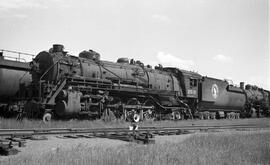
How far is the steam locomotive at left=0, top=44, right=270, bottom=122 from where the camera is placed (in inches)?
627

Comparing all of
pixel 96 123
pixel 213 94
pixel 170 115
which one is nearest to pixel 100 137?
pixel 96 123

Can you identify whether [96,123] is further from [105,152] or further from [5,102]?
[105,152]

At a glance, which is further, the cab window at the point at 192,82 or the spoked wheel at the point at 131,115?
the cab window at the point at 192,82

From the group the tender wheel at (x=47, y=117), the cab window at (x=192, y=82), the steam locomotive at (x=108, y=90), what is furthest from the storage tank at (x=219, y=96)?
the tender wheel at (x=47, y=117)

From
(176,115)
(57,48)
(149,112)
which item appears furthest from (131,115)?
(57,48)

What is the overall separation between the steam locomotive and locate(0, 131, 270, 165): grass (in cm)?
787

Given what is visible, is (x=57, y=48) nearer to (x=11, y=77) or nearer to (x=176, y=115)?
(x=11, y=77)

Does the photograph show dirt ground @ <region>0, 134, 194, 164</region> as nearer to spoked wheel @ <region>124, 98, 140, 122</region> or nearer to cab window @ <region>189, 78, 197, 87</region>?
spoked wheel @ <region>124, 98, 140, 122</region>

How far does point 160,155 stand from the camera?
24.8 ft

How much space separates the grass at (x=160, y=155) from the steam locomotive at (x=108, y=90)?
7872mm

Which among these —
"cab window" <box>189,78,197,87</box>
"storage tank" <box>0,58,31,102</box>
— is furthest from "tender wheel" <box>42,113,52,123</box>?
"cab window" <box>189,78,197,87</box>

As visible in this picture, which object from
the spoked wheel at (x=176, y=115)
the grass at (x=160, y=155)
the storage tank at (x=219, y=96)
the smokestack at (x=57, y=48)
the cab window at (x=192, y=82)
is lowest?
the grass at (x=160, y=155)

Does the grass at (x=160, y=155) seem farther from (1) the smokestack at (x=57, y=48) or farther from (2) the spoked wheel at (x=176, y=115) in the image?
(2) the spoked wheel at (x=176, y=115)

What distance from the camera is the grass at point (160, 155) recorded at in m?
6.50
